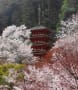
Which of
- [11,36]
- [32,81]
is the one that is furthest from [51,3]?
[32,81]

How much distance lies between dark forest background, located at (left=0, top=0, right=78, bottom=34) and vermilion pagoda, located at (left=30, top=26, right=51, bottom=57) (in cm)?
411

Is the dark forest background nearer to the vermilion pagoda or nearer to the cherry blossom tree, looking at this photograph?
the vermilion pagoda

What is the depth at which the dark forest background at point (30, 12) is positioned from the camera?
47.6 m

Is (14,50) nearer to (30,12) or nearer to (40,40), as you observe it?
(40,40)

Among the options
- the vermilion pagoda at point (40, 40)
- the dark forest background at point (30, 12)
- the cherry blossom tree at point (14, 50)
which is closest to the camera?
the cherry blossom tree at point (14, 50)

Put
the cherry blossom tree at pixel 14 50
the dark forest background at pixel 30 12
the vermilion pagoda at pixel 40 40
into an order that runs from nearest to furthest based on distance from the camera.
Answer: the cherry blossom tree at pixel 14 50
the vermilion pagoda at pixel 40 40
the dark forest background at pixel 30 12

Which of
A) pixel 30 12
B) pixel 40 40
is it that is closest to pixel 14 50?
pixel 40 40

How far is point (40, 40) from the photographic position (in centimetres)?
4231

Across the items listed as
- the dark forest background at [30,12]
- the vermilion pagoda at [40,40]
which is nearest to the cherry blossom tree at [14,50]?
the vermilion pagoda at [40,40]

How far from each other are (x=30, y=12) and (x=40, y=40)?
308 inches

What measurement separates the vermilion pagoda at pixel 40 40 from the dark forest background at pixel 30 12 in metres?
4.11

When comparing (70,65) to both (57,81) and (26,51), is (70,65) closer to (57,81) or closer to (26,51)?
(57,81)

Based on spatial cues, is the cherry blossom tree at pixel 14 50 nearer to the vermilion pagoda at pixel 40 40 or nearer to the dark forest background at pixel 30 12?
the vermilion pagoda at pixel 40 40

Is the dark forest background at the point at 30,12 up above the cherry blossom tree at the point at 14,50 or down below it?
above
